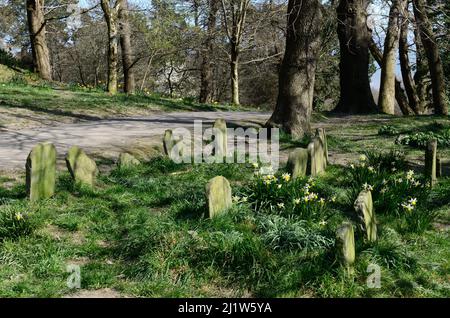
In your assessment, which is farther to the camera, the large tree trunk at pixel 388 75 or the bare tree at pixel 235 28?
the bare tree at pixel 235 28

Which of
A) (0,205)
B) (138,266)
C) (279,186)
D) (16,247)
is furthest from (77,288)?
(279,186)

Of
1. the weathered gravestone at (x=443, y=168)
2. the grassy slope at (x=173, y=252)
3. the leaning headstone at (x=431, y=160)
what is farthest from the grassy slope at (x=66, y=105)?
the weathered gravestone at (x=443, y=168)

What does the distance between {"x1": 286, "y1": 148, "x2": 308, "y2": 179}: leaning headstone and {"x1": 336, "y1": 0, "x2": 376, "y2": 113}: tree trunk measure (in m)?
10.5

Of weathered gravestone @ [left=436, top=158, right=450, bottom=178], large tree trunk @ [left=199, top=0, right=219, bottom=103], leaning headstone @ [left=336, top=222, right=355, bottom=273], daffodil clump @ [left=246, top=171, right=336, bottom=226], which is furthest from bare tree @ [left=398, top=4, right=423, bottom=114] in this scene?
leaning headstone @ [left=336, top=222, right=355, bottom=273]

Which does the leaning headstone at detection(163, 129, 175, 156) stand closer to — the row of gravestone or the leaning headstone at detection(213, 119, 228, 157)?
the leaning headstone at detection(213, 119, 228, 157)

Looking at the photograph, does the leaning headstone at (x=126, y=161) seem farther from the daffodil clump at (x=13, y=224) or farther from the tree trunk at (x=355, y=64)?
the tree trunk at (x=355, y=64)

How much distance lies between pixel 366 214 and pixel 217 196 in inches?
64.3

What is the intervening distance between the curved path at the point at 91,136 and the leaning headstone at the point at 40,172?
1.67 metres

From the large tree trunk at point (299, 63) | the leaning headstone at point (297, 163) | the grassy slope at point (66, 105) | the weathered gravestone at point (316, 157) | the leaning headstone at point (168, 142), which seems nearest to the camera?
the leaning headstone at point (297, 163)

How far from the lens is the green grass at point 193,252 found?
4371 mm

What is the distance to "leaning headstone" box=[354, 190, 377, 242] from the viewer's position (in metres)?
4.90

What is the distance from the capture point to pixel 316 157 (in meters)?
7.56

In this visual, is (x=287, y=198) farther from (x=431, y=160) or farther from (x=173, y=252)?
(x=431, y=160)
